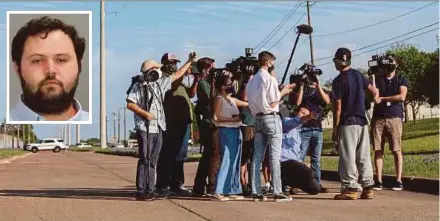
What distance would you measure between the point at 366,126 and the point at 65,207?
3.79 m

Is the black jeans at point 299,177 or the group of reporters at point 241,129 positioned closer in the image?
the group of reporters at point 241,129

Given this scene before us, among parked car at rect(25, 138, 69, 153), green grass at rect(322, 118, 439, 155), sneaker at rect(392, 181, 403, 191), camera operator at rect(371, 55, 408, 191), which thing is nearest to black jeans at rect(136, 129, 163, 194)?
camera operator at rect(371, 55, 408, 191)

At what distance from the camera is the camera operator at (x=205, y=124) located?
9617 millimetres

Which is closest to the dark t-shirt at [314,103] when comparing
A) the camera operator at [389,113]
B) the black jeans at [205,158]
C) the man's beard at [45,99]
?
the camera operator at [389,113]

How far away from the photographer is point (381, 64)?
1044cm

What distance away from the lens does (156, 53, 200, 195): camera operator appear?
32.8 feet

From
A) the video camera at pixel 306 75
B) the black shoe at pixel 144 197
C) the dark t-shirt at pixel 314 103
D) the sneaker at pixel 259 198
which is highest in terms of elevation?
the video camera at pixel 306 75

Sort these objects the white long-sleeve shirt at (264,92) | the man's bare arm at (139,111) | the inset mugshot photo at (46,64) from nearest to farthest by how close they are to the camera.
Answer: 1. the white long-sleeve shirt at (264,92)
2. the man's bare arm at (139,111)
3. the inset mugshot photo at (46,64)

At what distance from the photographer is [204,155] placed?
32.1 feet

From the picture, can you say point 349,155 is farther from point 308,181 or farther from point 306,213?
point 306,213

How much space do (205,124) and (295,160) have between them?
1290 mm

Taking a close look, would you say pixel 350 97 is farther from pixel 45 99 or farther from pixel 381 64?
pixel 45 99

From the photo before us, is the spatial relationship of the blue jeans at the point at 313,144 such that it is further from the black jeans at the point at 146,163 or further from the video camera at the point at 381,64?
the black jeans at the point at 146,163

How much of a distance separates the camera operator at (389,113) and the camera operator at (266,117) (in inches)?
73.7
